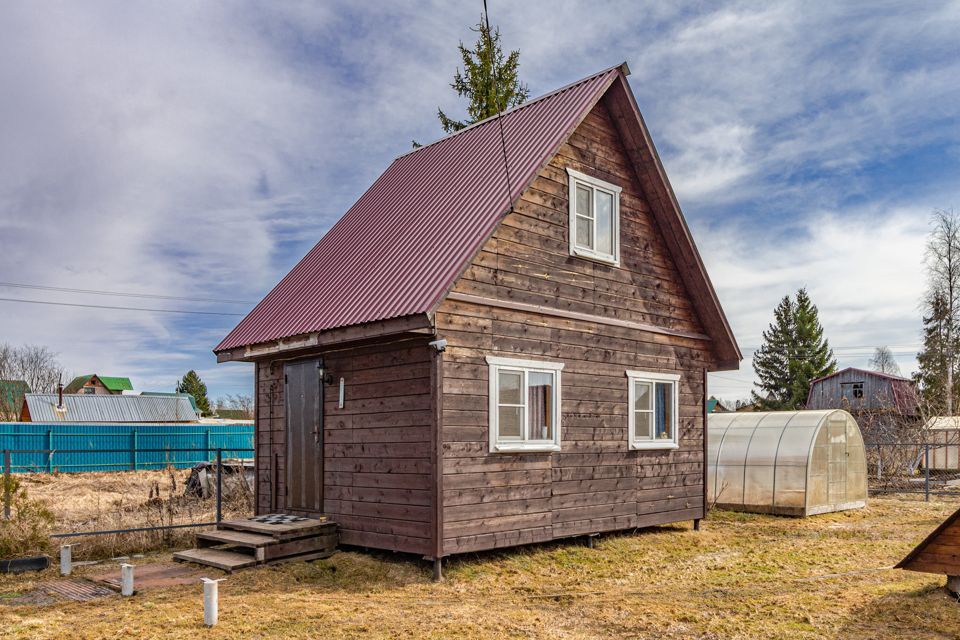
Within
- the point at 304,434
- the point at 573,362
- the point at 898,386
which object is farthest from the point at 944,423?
the point at 304,434

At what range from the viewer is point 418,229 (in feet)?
39.4

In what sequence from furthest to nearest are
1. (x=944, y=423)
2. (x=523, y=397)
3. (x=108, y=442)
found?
(x=108, y=442) < (x=944, y=423) < (x=523, y=397)

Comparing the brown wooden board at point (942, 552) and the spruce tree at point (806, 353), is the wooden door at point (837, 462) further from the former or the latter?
the spruce tree at point (806, 353)

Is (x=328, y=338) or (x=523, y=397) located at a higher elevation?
(x=328, y=338)

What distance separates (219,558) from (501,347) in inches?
178

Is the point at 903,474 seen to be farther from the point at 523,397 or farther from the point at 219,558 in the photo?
the point at 219,558

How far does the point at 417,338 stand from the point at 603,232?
14.0 feet

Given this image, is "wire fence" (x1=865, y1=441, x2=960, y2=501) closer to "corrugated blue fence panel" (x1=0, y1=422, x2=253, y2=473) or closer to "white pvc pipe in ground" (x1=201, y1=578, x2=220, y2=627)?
"white pvc pipe in ground" (x1=201, y1=578, x2=220, y2=627)

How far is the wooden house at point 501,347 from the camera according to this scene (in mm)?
10219

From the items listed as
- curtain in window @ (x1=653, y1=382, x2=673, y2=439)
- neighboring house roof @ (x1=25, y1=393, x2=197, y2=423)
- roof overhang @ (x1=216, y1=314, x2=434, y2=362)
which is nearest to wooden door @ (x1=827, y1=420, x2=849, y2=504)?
curtain in window @ (x1=653, y1=382, x2=673, y2=439)

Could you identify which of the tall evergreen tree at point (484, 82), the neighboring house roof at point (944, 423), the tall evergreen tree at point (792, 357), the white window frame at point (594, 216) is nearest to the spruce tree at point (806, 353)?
the tall evergreen tree at point (792, 357)

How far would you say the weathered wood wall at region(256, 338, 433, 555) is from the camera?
1007 cm

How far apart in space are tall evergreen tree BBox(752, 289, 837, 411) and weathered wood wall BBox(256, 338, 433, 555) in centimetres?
4498

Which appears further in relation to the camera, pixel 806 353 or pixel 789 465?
pixel 806 353
